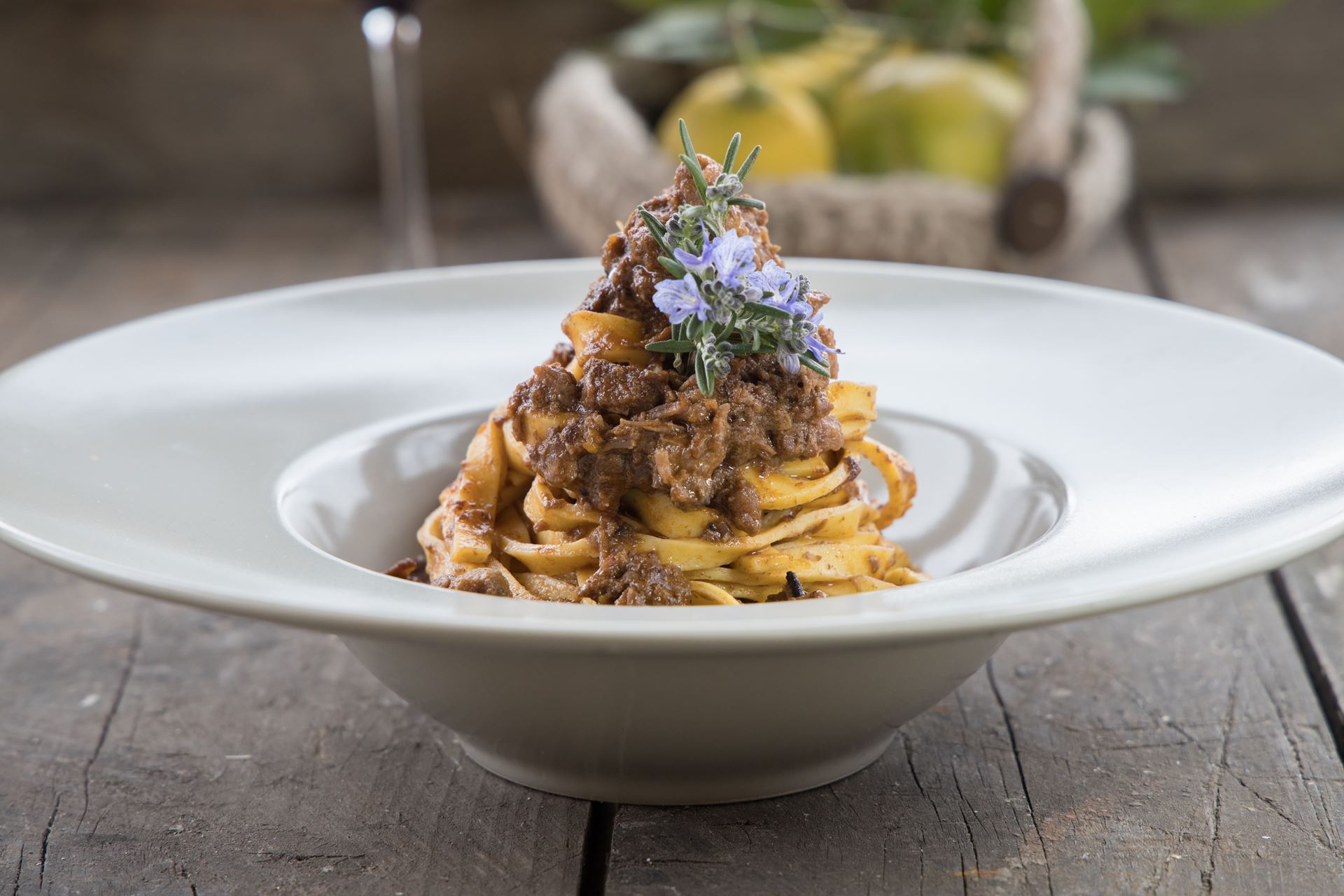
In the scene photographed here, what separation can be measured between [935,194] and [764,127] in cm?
42

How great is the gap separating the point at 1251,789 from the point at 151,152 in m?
3.69

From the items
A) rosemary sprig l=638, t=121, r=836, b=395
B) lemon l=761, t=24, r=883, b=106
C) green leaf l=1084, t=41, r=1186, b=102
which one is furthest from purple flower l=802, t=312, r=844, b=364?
green leaf l=1084, t=41, r=1186, b=102

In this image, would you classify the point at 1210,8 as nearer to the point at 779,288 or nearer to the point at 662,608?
the point at 779,288

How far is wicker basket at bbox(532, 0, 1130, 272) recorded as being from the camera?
118 inches

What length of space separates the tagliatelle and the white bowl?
0.17 metres

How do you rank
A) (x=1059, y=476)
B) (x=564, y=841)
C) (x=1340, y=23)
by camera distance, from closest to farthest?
1. (x=564, y=841)
2. (x=1059, y=476)
3. (x=1340, y=23)

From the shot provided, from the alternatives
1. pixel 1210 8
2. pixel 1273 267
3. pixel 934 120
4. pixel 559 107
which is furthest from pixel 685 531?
pixel 1210 8

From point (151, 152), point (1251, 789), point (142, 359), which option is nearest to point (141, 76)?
point (151, 152)

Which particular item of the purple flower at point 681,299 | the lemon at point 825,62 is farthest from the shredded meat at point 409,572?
the lemon at point 825,62

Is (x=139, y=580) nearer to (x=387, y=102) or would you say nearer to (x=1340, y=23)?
(x=387, y=102)

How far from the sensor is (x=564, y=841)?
54.8 inches

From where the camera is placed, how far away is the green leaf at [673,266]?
1350mm

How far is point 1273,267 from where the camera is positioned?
3523 millimetres

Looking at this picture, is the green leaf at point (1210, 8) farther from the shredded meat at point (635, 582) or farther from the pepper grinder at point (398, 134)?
the shredded meat at point (635, 582)
